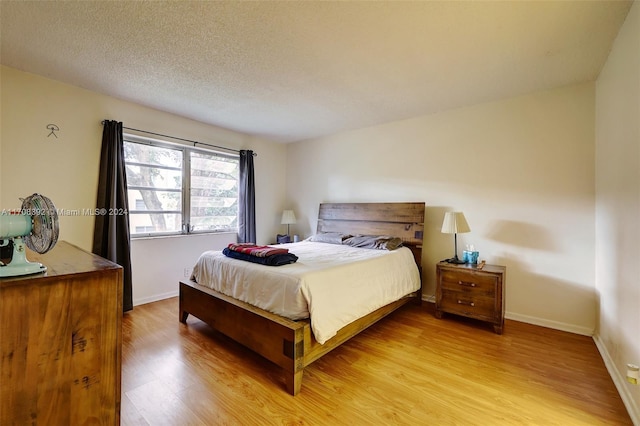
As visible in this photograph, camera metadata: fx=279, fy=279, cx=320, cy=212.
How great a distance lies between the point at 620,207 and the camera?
1.96 m

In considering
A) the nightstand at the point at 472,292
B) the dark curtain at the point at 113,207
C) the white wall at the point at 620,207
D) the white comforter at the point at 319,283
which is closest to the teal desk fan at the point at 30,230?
the white comforter at the point at 319,283

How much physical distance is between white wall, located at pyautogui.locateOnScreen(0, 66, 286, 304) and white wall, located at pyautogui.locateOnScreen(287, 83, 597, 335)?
2.96 metres

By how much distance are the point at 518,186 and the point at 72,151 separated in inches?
188

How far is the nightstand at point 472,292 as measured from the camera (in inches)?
107

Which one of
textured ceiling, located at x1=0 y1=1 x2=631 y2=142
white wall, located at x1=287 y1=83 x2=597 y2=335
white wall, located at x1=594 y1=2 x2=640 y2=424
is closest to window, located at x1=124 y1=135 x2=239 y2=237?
textured ceiling, located at x1=0 y1=1 x2=631 y2=142

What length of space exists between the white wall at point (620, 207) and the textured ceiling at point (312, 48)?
0.81 ft

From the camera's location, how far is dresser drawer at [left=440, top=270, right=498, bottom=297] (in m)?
2.77

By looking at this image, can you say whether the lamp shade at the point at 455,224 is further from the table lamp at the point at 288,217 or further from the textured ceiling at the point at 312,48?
the table lamp at the point at 288,217

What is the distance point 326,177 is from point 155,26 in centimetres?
310

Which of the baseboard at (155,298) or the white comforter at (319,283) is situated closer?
the white comforter at (319,283)

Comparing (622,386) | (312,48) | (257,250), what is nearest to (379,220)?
(257,250)

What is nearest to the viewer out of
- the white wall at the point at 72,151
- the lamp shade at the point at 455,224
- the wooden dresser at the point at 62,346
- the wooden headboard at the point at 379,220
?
the wooden dresser at the point at 62,346

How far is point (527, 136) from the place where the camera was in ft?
9.77

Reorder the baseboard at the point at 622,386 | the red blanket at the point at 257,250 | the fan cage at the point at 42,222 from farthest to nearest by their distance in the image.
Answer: the red blanket at the point at 257,250, the baseboard at the point at 622,386, the fan cage at the point at 42,222
